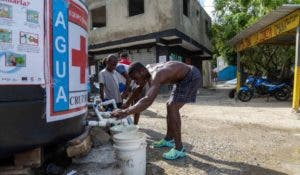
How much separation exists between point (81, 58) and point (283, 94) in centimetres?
1132

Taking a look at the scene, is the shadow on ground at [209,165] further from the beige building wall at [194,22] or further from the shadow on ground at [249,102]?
the beige building wall at [194,22]

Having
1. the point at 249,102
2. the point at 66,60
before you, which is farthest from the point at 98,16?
the point at 66,60

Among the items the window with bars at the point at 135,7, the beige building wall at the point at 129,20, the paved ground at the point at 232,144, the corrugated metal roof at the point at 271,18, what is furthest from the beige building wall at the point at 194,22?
the paved ground at the point at 232,144

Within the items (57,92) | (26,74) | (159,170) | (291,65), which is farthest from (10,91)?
(291,65)

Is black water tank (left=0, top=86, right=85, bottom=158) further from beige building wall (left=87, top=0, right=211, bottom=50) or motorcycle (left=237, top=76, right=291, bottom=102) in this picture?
beige building wall (left=87, top=0, right=211, bottom=50)

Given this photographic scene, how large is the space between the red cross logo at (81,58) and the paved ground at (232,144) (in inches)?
53.6

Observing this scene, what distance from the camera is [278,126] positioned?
25.0ft

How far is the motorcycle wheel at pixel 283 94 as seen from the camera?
13.6m

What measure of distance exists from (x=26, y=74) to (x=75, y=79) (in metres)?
0.69

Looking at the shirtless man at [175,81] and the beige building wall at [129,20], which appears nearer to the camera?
the shirtless man at [175,81]

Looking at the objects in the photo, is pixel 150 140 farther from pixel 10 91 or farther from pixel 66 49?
pixel 10 91

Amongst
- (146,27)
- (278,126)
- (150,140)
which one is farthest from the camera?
(146,27)

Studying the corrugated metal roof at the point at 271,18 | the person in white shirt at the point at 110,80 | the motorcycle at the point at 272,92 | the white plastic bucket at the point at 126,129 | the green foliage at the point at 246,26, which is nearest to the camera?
the white plastic bucket at the point at 126,129

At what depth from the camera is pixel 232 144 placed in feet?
18.8
